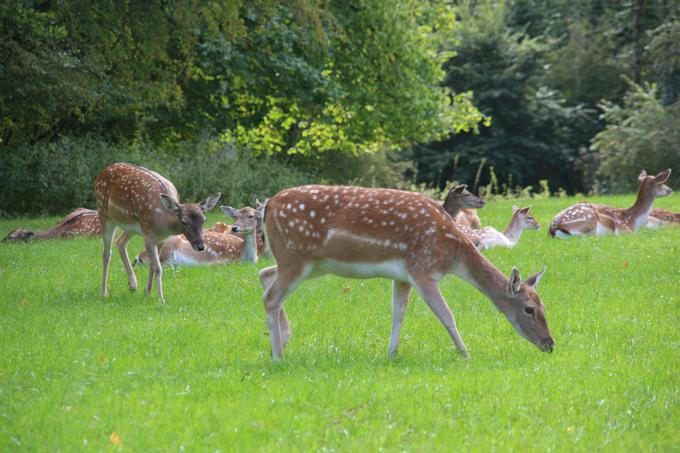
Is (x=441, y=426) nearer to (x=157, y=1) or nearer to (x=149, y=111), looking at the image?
(x=157, y=1)

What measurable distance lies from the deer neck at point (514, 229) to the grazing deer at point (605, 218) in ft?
1.56

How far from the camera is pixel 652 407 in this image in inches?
235

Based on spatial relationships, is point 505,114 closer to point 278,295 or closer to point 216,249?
point 216,249

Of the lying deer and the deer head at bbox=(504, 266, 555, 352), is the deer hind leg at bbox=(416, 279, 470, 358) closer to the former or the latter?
the deer head at bbox=(504, 266, 555, 352)

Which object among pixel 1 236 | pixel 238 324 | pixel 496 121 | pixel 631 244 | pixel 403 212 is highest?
pixel 403 212

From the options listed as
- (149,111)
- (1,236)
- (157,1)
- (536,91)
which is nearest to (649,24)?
(536,91)

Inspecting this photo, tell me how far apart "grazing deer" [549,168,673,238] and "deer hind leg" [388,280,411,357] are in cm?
778

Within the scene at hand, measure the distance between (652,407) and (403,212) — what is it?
232 centimetres

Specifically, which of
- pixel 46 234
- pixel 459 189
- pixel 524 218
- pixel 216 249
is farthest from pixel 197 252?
pixel 524 218

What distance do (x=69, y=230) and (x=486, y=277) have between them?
406 inches

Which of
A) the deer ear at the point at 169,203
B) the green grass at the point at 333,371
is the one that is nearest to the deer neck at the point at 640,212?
the green grass at the point at 333,371

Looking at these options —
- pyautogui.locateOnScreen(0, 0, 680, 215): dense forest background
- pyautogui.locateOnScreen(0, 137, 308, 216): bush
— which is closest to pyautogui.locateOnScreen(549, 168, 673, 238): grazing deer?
pyautogui.locateOnScreen(0, 0, 680, 215): dense forest background

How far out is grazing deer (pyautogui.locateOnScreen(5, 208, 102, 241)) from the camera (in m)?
16.0

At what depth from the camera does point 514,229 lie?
1520cm
